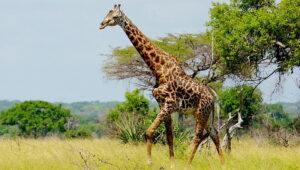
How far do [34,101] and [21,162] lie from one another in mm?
28741

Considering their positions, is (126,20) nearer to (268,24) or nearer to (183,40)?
(268,24)

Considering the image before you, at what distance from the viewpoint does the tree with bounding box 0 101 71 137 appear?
37.5 metres

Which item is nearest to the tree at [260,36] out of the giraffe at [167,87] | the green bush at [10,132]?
the giraffe at [167,87]

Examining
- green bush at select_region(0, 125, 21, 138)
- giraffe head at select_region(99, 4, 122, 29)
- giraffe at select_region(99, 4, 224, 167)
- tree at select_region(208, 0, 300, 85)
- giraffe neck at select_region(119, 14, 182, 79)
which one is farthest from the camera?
green bush at select_region(0, 125, 21, 138)

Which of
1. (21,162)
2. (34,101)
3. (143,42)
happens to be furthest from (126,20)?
(34,101)

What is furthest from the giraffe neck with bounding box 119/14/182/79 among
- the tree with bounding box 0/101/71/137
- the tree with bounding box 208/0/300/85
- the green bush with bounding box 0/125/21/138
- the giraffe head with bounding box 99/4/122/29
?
the tree with bounding box 0/101/71/137

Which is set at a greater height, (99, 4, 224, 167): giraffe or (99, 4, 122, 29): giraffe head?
(99, 4, 122, 29): giraffe head

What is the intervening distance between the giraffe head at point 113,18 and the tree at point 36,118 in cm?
2846

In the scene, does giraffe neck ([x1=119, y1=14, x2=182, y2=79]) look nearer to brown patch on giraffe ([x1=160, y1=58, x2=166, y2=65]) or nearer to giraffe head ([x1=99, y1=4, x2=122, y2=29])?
brown patch on giraffe ([x1=160, y1=58, x2=166, y2=65])

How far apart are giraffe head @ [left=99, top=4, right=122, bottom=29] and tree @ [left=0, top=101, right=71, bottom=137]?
93.4ft

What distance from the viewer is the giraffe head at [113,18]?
Result: 9.61 meters

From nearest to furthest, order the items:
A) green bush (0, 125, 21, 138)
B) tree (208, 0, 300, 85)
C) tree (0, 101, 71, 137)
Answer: tree (208, 0, 300, 85)
green bush (0, 125, 21, 138)
tree (0, 101, 71, 137)

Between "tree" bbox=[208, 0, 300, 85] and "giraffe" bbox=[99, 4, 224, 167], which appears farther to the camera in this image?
"tree" bbox=[208, 0, 300, 85]

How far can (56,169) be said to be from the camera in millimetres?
9914
